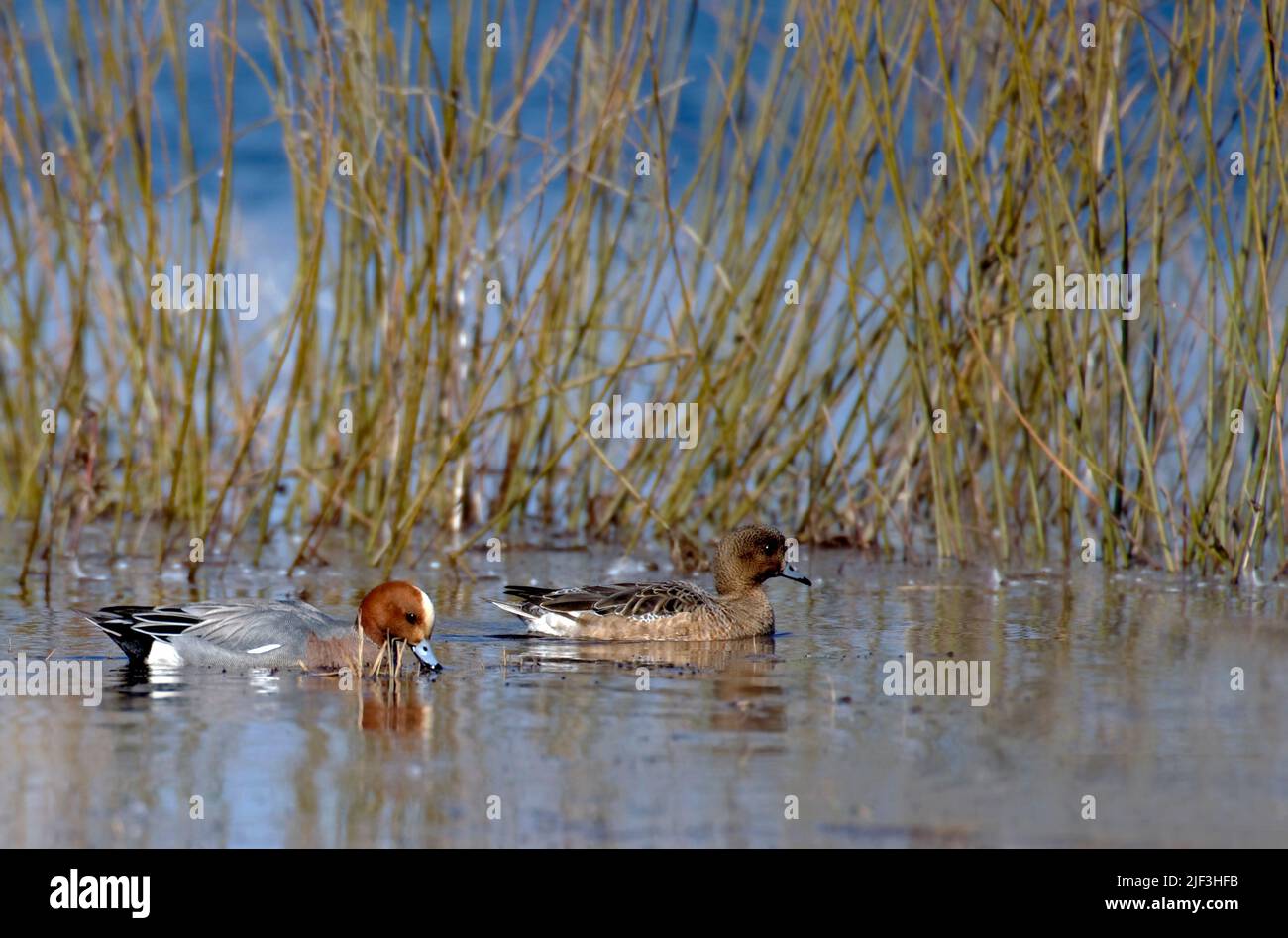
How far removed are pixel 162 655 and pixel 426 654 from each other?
87 centimetres

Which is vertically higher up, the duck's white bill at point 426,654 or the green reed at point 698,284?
the green reed at point 698,284

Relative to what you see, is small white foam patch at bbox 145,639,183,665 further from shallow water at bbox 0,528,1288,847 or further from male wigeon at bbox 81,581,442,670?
shallow water at bbox 0,528,1288,847

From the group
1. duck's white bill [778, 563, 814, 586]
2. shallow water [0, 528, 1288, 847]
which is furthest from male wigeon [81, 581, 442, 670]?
duck's white bill [778, 563, 814, 586]

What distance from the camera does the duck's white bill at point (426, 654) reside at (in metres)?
6.26

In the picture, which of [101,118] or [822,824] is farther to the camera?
[101,118]

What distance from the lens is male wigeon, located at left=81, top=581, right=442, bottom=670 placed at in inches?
249

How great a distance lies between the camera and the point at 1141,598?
803 cm

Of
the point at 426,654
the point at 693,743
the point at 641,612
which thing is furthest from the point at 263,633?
the point at 693,743

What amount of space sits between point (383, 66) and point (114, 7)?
1223mm

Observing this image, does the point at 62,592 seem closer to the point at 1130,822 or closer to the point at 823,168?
the point at 823,168

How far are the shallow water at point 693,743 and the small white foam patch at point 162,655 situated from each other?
0.12 m

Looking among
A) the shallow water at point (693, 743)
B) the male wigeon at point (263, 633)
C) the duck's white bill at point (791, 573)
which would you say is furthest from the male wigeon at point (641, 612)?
the male wigeon at point (263, 633)

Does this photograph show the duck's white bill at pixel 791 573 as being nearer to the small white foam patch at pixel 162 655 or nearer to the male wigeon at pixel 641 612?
the male wigeon at pixel 641 612
